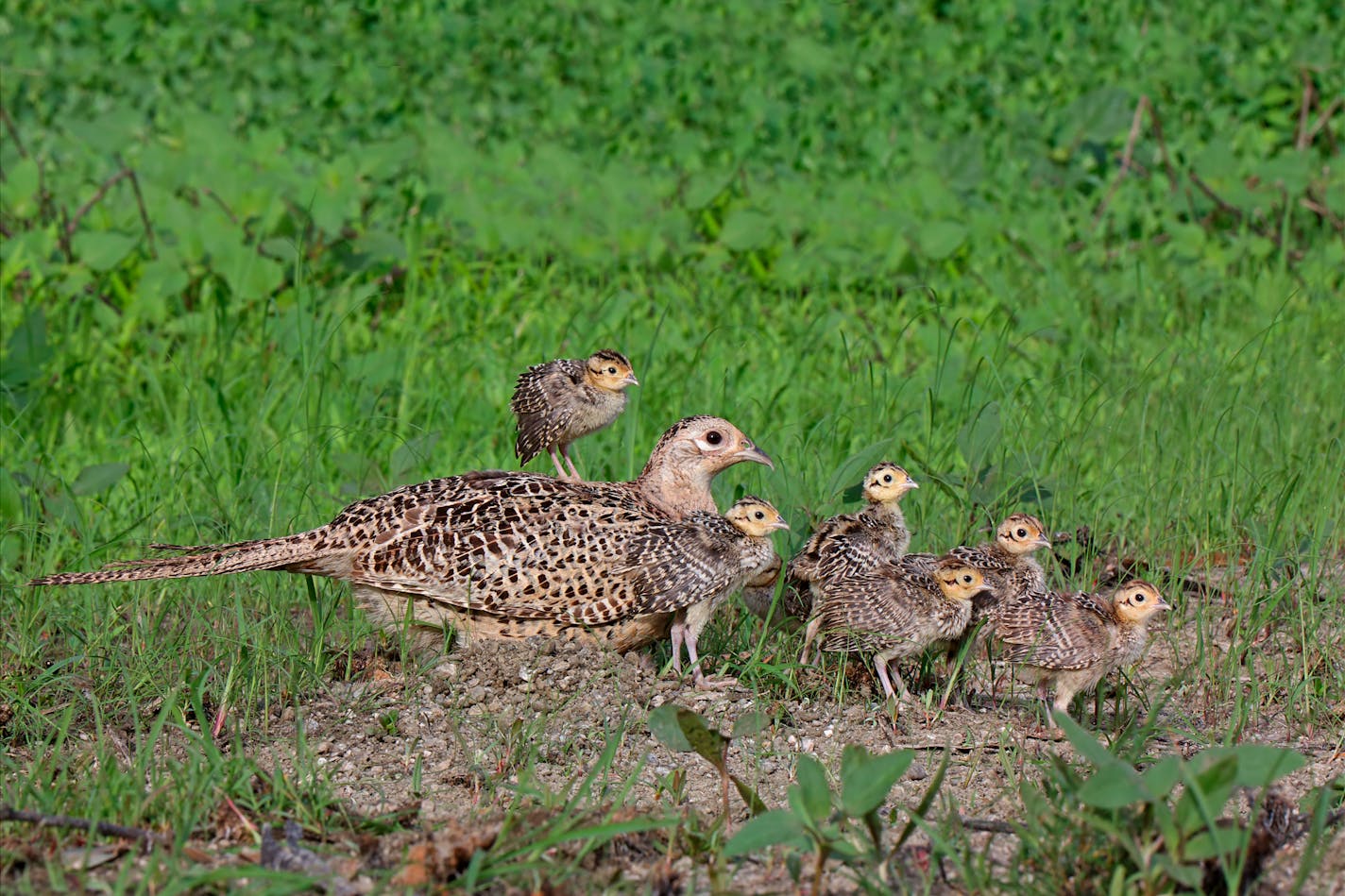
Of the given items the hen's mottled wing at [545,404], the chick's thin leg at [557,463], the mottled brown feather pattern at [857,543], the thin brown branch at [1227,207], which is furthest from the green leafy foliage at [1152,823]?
the thin brown branch at [1227,207]

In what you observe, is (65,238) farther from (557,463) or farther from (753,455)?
(753,455)

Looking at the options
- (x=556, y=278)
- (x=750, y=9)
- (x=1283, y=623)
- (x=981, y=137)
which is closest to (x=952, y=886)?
(x=1283, y=623)

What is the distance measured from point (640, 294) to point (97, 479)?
4139mm

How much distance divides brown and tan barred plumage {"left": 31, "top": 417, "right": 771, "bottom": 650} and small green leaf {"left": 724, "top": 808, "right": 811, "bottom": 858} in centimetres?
171

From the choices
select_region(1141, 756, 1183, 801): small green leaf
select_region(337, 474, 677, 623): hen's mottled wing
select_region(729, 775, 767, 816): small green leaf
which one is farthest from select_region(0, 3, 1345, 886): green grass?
select_region(729, 775, 767, 816): small green leaf

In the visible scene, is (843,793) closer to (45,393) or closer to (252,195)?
(45,393)

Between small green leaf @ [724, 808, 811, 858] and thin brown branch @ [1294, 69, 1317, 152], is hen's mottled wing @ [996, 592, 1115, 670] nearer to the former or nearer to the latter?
small green leaf @ [724, 808, 811, 858]

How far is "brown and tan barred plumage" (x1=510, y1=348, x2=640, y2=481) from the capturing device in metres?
6.66

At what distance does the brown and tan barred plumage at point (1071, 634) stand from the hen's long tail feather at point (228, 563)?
89.6 inches

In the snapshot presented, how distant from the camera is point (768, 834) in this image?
12.5 ft

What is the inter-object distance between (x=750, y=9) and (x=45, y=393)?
8627 millimetres

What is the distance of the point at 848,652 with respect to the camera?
5645 mm

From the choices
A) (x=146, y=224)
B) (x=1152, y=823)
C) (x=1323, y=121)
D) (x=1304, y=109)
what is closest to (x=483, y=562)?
(x=1152, y=823)

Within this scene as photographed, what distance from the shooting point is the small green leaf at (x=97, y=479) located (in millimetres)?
6695
